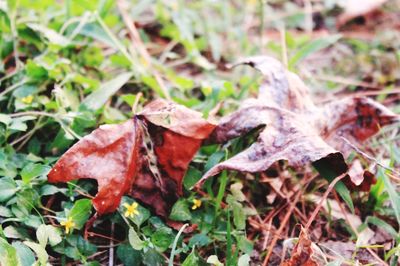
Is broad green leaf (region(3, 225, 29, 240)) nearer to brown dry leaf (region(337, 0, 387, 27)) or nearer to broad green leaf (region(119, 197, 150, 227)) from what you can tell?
broad green leaf (region(119, 197, 150, 227))

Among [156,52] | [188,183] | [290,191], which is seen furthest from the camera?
[156,52]

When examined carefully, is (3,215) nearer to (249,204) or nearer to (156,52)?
(249,204)

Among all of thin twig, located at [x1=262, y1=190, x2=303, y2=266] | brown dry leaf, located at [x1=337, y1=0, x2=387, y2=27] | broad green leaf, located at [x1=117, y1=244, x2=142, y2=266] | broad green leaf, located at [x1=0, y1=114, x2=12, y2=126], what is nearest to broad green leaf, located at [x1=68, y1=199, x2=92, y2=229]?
broad green leaf, located at [x1=117, y1=244, x2=142, y2=266]

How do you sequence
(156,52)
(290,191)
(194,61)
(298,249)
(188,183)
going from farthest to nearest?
(156,52) < (194,61) < (290,191) < (188,183) < (298,249)

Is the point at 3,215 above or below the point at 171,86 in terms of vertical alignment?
below

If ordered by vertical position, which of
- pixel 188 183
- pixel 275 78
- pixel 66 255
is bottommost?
pixel 66 255

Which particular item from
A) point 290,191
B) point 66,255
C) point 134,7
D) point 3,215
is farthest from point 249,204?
point 134,7
